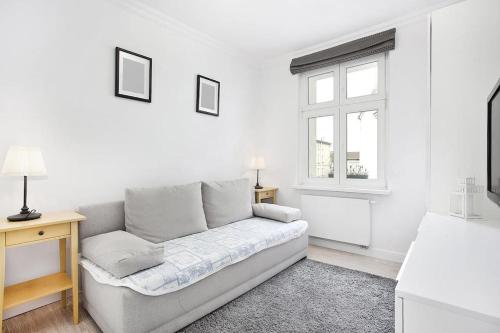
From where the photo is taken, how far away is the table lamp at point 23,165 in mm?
1710

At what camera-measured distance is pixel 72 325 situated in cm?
182

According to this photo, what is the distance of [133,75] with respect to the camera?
2602mm

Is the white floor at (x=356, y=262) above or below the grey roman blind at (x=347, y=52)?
below

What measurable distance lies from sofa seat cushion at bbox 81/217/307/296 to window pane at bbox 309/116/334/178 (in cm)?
96

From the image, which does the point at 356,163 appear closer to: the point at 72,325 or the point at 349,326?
→ the point at 349,326

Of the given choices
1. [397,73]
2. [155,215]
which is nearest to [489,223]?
[397,73]

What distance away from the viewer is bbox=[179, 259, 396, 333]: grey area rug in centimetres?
180

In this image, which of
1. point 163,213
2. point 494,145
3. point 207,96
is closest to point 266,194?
point 207,96

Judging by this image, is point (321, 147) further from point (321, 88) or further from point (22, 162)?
point (22, 162)

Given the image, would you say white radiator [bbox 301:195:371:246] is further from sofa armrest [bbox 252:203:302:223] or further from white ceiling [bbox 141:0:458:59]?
white ceiling [bbox 141:0:458:59]

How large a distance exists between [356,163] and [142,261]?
2.73 meters

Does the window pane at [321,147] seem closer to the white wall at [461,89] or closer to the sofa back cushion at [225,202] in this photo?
the sofa back cushion at [225,202]

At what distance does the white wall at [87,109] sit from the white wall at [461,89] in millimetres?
2485

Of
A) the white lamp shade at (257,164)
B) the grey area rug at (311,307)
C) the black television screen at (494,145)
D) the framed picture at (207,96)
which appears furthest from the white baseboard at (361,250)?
the framed picture at (207,96)
